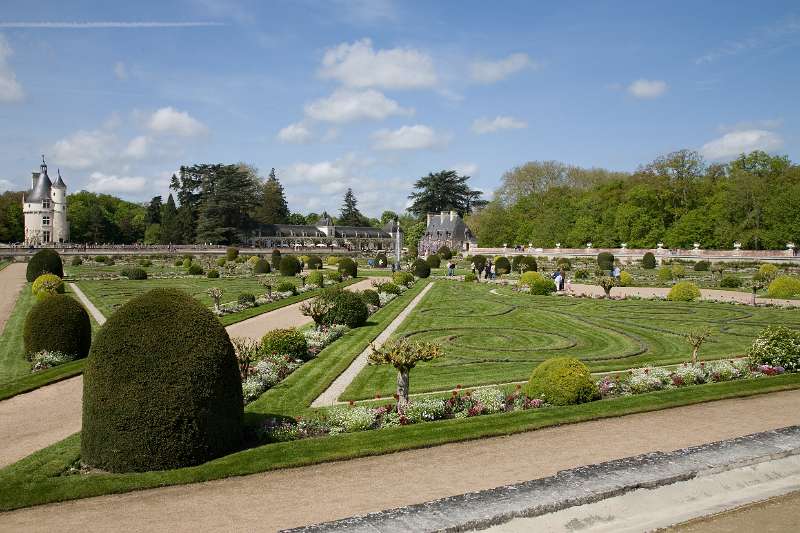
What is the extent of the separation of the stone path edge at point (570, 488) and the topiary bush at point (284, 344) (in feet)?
32.6

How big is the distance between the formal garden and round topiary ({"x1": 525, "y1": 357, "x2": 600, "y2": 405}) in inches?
1.3

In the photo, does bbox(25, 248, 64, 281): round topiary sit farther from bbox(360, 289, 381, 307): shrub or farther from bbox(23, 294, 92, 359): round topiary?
bbox(23, 294, 92, 359): round topiary

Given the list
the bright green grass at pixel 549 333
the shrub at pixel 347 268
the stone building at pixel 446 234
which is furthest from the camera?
the stone building at pixel 446 234

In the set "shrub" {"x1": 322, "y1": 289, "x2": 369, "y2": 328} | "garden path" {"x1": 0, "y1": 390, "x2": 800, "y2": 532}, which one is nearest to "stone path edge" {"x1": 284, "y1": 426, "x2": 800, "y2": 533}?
"garden path" {"x1": 0, "y1": 390, "x2": 800, "y2": 532}

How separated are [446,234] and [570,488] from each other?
9511 centimetres

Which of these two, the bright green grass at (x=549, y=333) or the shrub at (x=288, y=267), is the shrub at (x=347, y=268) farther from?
the bright green grass at (x=549, y=333)

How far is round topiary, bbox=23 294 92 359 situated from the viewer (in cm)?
1675

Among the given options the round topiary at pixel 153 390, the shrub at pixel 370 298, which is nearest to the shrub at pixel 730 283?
the shrub at pixel 370 298

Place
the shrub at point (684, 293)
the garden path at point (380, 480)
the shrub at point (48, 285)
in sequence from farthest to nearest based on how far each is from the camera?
the shrub at point (684, 293) < the shrub at point (48, 285) < the garden path at point (380, 480)

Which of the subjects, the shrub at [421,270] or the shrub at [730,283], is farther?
the shrub at [421,270]

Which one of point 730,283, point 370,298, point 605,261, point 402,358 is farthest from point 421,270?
point 402,358

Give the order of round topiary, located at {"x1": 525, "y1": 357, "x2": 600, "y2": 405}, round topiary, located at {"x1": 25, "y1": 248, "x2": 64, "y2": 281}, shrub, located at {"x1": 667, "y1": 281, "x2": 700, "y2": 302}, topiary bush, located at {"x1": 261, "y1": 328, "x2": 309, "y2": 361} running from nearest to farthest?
round topiary, located at {"x1": 525, "y1": 357, "x2": 600, "y2": 405}, topiary bush, located at {"x1": 261, "y1": 328, "x2": 309, "y2": 361}, shrub, located at {"x1": 667, "y1": 281, "x2": 700, "y2": 302}, round topiary, located at {"x1": 25, "y1": 248, "x2": 64, "y2": 281}

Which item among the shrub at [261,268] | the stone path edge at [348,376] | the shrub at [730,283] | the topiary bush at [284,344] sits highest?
the shrub at [261,268]

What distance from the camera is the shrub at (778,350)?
1495 cm
